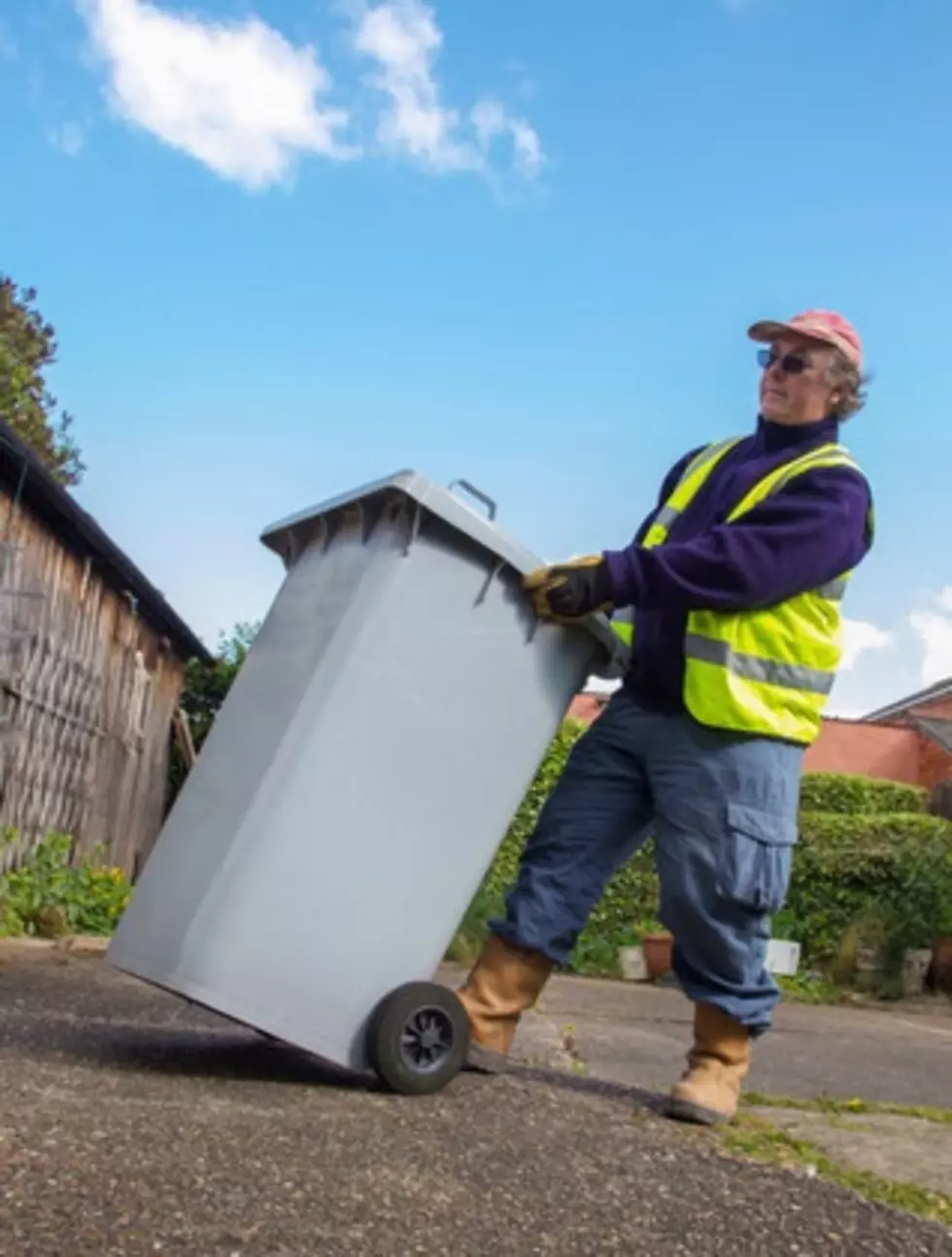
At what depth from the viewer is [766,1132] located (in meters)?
2.71

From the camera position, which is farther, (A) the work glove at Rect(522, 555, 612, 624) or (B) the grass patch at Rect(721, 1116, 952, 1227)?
(A) the work glove at Rect(522, 555, 612, 624)

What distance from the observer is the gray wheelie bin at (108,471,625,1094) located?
253 cm

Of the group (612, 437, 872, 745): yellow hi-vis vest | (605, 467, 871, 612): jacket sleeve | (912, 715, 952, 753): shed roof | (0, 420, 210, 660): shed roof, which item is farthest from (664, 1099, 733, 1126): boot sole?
(912, 715, 952, 753): shed roof

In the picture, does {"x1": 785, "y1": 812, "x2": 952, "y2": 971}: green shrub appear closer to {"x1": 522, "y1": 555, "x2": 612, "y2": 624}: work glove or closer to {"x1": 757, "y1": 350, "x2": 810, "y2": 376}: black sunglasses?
{"x1": 757, "y1": 350, "x2": 810, "y2": 376}: black sunglasses

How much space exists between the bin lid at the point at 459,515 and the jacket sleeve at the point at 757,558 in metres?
0.12

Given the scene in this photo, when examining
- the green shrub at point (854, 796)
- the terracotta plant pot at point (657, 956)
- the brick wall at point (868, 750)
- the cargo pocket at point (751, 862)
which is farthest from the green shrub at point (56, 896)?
the brick wall at point (868, 750)

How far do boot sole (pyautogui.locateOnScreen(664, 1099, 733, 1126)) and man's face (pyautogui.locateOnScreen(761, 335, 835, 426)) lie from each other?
1.34 m

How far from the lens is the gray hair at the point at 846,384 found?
3.02 m

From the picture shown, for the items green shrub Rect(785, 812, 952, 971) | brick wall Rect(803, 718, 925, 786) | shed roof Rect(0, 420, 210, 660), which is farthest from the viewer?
brick wall Rect(803, 718, 925, 786)

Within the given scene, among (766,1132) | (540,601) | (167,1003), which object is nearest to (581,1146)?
(766,1132)

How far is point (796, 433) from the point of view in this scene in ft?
9.97

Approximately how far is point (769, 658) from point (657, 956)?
21.5ft

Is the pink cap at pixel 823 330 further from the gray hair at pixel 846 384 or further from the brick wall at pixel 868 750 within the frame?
the brick wall at pixel 868 750

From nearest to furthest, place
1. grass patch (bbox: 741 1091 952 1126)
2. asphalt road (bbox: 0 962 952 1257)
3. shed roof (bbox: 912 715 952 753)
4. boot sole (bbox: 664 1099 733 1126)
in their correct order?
asphalt road (bbox: 0 962 952 1257), boot sole (bbox: 664 1099 733 1126), grass patch (bbox: 741 1091 952 1126), shed roof (bbox: 912 715 952 753)
